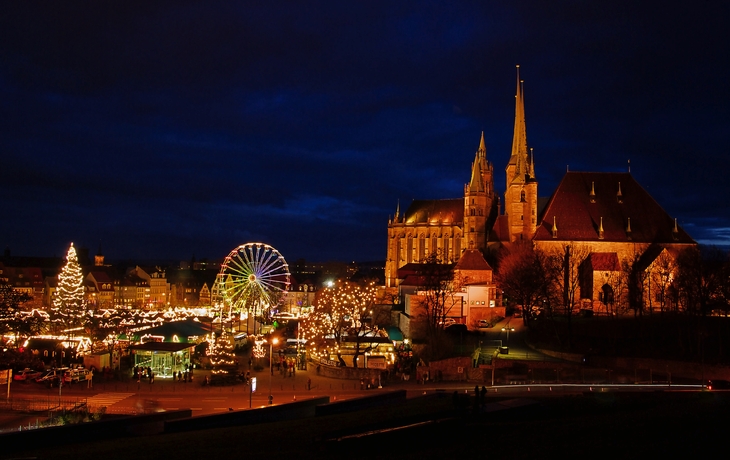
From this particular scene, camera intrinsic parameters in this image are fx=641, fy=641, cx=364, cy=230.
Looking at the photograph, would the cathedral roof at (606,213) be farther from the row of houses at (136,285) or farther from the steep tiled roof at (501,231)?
the row of houses at (136,285)

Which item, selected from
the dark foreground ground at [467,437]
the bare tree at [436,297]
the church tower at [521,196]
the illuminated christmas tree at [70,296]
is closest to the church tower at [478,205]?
the church tower at [521,196]

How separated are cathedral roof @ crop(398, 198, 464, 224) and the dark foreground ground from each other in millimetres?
81091

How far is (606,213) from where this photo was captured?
6988cm

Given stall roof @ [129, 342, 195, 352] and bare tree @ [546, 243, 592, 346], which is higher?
bare tree @ [546, 243, 592, 346]

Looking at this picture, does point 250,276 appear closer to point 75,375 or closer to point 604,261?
point 75,375

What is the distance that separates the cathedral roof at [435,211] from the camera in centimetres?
10181

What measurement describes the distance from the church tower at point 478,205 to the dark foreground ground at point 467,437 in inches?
2694

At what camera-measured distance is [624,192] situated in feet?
235

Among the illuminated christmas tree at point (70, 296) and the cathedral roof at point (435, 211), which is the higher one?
the cathedral roof at point (435, 211)

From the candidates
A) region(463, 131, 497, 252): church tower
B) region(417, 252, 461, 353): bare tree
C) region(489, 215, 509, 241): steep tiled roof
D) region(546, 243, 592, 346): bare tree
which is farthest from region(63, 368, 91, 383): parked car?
region(463, 131, 497, 252): church tower

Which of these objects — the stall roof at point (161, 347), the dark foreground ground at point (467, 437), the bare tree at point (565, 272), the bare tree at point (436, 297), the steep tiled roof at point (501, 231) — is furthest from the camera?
the steep tiled roof at point (501, 231)

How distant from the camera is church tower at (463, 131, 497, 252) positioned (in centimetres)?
8925

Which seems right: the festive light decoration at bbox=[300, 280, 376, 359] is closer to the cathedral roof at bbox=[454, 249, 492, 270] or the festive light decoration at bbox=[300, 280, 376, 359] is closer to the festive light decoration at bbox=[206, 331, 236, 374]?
the festive light decoration at bbox=[206, 331, 236, 374]

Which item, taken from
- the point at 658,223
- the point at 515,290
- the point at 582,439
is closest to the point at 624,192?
the point at 658,223
